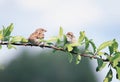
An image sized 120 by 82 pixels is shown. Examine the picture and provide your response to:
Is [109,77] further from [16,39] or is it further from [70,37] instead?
[16,39]

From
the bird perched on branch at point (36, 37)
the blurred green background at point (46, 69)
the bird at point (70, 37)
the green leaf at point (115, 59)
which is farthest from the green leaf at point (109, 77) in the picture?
the blurred green background at point (46, 69)

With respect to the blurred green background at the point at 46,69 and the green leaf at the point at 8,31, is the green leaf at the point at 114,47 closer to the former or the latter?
the green leaf at the point at 8,31

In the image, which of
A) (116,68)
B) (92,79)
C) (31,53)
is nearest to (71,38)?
(116,68)

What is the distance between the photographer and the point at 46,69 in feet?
210

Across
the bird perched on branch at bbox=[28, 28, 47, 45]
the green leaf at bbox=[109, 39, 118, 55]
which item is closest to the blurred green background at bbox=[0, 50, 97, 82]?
the green leaf at bbox=[109, 39, 118, 55]

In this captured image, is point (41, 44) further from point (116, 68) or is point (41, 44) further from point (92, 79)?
point (92, 79)

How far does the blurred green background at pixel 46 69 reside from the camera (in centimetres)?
5997

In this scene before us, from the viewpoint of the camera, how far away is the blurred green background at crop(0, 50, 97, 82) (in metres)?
60.0

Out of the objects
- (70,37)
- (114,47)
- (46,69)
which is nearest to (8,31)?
(70,37)

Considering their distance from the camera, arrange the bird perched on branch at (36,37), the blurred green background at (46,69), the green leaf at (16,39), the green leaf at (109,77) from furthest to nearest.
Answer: the blurred green background at (46,69), the green leaf at (109,77), the green leaf at (16,39), the bird perched on branch at (36,37)

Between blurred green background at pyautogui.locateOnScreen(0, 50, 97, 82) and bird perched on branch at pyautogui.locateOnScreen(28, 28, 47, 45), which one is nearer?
bird perched on branch at pyautogui.locateOnScreen(28, 28, 47, 45)

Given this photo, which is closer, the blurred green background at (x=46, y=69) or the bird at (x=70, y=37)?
the bird at (x=70, y=37)

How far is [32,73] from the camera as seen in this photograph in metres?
64.9

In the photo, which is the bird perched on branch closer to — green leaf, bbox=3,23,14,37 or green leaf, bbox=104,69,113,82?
green leaf, bbox=3,23,14,37
